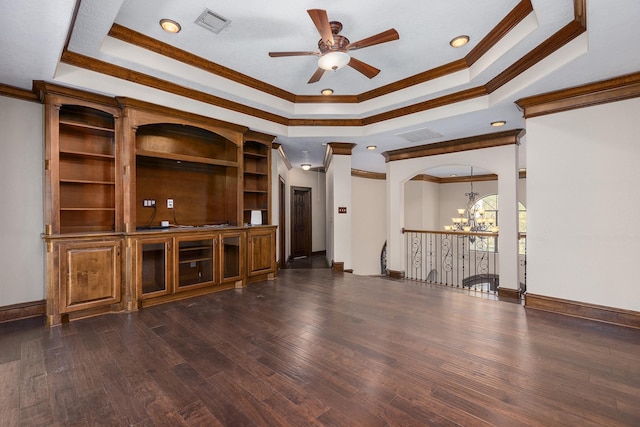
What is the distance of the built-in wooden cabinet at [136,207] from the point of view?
3.20 metres

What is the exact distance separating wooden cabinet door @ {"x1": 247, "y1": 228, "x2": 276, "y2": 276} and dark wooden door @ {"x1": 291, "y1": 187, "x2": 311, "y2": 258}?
310 centimetres

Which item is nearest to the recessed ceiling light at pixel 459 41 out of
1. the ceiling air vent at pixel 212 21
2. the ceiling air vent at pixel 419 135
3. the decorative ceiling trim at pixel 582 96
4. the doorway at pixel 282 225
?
the decorative ceiling trim at pixel 582 96

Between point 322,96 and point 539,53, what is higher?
point 322,96

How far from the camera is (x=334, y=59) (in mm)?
2850

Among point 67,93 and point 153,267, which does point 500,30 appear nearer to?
Result: point 67,93

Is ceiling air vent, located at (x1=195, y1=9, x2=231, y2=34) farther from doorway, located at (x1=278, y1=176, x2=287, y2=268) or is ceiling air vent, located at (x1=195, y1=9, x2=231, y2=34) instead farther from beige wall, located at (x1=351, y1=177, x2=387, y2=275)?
beige wall, located at (x1=351, y1=177, x2=387, y2=275)

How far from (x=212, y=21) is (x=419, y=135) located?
369 centimetres

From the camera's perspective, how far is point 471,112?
407cm

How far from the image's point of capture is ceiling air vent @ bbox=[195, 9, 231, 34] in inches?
107

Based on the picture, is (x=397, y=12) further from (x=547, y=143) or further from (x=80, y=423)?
(x=80, y=423)

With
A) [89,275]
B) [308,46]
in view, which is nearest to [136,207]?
[89,275]

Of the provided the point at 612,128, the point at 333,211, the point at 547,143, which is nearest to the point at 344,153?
the point at 333,211

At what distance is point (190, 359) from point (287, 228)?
17.1 ft

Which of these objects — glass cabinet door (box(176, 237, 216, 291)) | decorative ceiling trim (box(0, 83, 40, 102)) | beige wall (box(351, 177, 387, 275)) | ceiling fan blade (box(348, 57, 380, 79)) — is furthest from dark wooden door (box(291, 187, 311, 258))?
decorative ceiling trim (box(0, 83, 40, 102))
